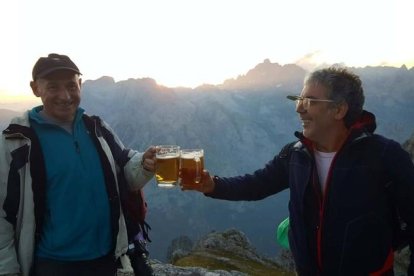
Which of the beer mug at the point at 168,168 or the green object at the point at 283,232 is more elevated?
the beer mug at the point at 168,168

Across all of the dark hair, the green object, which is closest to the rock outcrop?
the green object

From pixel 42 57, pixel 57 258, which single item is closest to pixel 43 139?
pixel 42 57

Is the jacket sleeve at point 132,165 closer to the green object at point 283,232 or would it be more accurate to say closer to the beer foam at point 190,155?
the beer foam at point 190,155

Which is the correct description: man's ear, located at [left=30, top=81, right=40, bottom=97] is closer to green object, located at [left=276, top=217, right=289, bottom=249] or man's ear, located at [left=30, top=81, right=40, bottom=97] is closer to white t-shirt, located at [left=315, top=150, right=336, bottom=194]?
white t-shirt, located at [left=315, top=150, right=336, bottom=194]

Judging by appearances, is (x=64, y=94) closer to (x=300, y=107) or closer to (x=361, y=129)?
(x=300, y=107)

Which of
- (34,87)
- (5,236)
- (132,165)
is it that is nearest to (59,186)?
(5,236)

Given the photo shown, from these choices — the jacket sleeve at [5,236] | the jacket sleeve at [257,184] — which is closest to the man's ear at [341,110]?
the jacket sleeve at [257,184]

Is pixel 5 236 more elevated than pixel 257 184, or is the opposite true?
pixel 257 184
